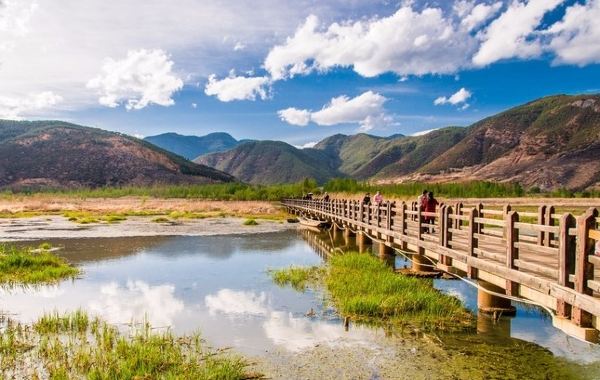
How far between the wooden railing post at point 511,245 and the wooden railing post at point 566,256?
6.05 feet

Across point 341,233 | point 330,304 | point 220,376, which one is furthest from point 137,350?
point 341,233

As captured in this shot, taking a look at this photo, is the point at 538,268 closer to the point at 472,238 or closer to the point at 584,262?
the point at 584,262

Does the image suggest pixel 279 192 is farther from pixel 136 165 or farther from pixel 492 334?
pixel 136 165

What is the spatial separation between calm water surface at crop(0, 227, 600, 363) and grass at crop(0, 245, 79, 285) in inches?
37.4

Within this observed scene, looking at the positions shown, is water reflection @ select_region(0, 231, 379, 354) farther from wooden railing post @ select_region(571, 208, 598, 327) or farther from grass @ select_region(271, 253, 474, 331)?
wooden railing post @ select_region(571, 208, 598, 327)

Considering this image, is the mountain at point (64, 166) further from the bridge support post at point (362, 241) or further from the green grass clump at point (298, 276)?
the green grass clump at point (298, 276)

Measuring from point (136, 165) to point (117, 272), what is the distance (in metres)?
184

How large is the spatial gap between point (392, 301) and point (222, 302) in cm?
533

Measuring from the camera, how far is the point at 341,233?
41.1 metres

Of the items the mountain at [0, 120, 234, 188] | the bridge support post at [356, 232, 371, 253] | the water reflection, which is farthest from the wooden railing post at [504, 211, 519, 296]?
the mountain at [0, 120, 234, 188]

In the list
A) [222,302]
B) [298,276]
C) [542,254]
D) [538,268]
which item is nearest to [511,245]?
[538,268]

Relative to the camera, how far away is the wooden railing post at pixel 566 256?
8773 mm

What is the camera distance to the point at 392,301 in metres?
14.6

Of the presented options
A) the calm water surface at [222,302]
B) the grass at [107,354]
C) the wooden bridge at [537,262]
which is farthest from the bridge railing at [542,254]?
the grass at [107,354]
